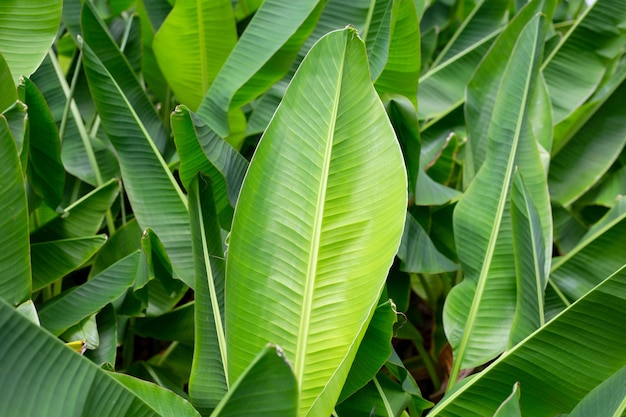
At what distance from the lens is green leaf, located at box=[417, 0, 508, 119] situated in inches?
45.9

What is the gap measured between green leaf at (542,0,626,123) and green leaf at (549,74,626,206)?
0.07 meters

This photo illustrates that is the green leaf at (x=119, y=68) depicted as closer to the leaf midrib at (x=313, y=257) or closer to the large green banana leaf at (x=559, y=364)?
the leaf midrib at (x=313, y=257)

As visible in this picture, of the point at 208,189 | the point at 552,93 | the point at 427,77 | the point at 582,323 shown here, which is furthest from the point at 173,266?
the point at 552,93

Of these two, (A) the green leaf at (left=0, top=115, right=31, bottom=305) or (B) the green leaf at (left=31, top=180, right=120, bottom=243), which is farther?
(B) the green leaf at (left=31, top=180, right=120, bottom=243)

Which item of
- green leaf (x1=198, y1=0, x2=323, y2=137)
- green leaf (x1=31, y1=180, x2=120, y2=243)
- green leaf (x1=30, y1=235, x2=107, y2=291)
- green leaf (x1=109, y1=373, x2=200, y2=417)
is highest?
green leaf (x1=198, y1=0, x2=323, y2=137)

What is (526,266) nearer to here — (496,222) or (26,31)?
(496,222)

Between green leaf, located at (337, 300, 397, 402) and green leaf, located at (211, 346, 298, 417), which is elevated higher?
green leaf, located at (211, 346, 298, 417)

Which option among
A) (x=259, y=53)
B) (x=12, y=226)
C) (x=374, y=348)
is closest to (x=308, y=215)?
(x=374, y=348)

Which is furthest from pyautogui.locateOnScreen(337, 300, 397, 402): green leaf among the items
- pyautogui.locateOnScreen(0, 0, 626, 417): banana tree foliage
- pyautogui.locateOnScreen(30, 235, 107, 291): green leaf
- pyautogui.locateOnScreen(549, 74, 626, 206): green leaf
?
pyautogui.locateOnScreen(549, 74, 626, 206): green leaf

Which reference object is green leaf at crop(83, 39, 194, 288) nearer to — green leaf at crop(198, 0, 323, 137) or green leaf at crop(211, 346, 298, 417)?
green leaf at crop(198, 0, 323, 137)

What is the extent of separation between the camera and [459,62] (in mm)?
1199

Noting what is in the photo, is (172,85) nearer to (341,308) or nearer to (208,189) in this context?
(208,189)

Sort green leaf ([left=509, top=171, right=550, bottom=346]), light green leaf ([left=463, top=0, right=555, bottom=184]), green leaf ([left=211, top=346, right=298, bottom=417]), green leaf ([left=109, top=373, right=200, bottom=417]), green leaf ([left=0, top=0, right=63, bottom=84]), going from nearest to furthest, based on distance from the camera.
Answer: green leaf ([left=211, top=346, right=298, bottom=417]), green leaf ([left=109, top=373, right=200, bottom=417]), green leaf ([left=509, top=171, right=550, bottom=346]), green leaf ([left=0, top=0, right=63, bottom=84]), light green leaf ([left=463, top=0, right=555, bottom=184])

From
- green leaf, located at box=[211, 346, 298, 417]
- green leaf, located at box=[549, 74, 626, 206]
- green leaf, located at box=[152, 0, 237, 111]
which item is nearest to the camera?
green leaf, located at box=[211, 346, 298, 417]
